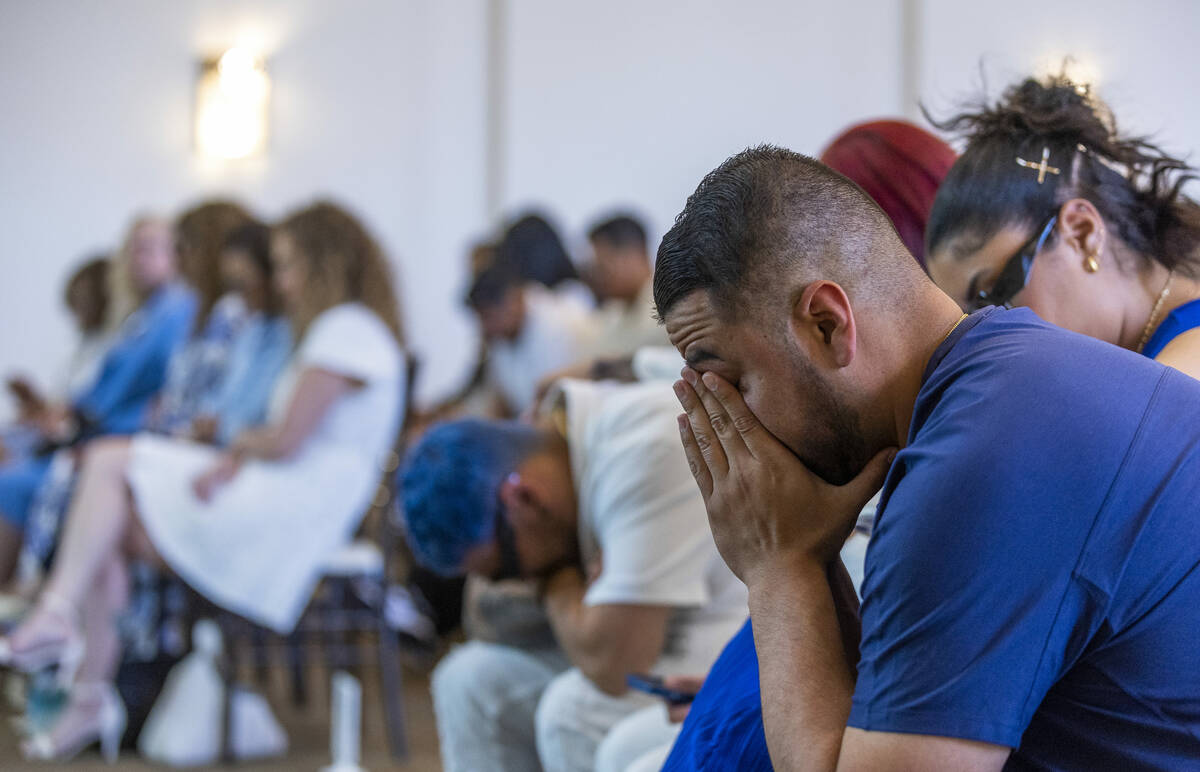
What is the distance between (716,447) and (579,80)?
5052mm

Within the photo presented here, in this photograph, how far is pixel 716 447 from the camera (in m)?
0.94

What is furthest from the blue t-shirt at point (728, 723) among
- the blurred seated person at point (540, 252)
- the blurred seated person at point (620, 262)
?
the blurred seated person at point (540, 252)

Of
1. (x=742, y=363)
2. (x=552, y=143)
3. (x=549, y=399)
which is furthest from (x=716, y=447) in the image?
(x=552, y=143)

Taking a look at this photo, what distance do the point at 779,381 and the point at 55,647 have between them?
2681mm

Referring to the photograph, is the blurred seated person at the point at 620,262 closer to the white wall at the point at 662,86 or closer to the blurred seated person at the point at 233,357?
the white wall at the point at 662,86

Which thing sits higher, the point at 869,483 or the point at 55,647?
the point at 869,483

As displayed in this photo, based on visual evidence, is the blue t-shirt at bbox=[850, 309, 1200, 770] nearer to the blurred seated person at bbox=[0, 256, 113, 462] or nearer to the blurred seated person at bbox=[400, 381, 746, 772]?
the blurred seated person at bbox=[400, 381, 746, 772]

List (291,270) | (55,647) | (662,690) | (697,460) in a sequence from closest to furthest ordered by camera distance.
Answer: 1. (697,460)
2. (662,690)
3. (55,647)
4. (291,270)

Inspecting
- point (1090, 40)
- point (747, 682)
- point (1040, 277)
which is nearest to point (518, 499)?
point (747, 682)

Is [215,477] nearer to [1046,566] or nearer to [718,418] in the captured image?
[718,418]

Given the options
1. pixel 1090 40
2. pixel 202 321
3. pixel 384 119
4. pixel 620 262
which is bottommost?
pixel 202 321

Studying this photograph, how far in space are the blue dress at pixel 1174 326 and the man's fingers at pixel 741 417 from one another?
49cm

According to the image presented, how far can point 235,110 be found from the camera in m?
6.11

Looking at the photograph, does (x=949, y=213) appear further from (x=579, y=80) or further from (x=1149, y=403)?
(x=579, y=80)
